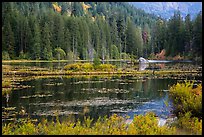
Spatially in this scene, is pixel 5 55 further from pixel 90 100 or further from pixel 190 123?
pixel 190 123

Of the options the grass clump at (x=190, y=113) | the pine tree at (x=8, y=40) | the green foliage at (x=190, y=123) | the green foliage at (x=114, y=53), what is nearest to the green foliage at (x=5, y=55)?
the pine tree at (x=8, y=40)

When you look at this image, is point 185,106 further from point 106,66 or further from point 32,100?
point 106,66

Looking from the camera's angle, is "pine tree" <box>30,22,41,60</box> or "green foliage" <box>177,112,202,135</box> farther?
"pine tree" <box>30,22,41,60</box>

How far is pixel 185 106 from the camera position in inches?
685

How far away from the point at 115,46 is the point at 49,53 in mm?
32481

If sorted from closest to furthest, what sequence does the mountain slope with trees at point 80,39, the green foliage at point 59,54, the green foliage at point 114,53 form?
1. the mountain slope with trees at point 80,39
2. the green foliage at point 59,54
3. the green foliage at point 114,53

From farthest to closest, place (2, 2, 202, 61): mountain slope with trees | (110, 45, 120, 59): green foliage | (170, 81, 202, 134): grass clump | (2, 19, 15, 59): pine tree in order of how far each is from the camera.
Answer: (110, 45, 120, 59): green foliage < (2, 2, 202, 61): mountain slope with trees < (2, 19, 15, 59): pine tree < (170, 81, 202, 134): grass clump

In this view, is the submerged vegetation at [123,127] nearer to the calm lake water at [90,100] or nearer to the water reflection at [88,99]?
the calm lake water at [90,100]

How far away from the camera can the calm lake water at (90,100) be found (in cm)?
2098

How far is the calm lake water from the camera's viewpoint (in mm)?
20984

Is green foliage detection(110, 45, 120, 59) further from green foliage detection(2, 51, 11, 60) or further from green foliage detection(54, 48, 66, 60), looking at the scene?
green foliage detection(2, 51, 11, 60)

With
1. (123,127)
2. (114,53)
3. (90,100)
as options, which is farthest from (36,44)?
(123,127)

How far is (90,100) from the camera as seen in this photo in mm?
25156

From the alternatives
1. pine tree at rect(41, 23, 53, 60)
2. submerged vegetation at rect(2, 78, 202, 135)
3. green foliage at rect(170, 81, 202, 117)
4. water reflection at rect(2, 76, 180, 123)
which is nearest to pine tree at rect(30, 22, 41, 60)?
pine tree at rect(41, 23, 53, 60)
